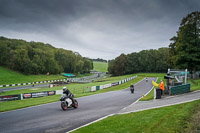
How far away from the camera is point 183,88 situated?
699 inches

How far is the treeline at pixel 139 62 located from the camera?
294ft

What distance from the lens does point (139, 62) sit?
318 feet

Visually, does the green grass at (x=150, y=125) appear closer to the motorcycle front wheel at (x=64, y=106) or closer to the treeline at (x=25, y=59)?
the motorcycle front wheel at (x=64, y=106)

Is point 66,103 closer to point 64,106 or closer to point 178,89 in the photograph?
point 64,106

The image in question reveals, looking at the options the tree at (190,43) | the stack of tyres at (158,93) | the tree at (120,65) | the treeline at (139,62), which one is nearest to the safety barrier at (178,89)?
the stack of tyres at (158,93)

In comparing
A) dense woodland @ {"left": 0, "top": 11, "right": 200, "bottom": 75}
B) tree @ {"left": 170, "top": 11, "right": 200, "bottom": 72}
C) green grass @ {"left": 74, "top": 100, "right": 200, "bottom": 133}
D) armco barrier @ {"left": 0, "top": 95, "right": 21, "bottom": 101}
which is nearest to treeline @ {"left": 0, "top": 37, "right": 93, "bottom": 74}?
dense woodland @ {"left": 0, "top": 11, "right": 200, "bottom": 75}

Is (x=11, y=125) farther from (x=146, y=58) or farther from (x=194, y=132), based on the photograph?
(x=146, y=58)

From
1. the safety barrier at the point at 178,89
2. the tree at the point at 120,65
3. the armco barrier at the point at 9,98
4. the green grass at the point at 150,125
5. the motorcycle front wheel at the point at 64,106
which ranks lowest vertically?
the armco barrier at the point at 9,98

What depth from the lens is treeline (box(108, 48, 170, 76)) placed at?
294 ft

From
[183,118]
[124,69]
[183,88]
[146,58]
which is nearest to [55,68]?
[124,69]

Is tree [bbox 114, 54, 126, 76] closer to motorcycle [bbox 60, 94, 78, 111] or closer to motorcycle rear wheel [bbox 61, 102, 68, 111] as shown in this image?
motorcycle [bbox 60, 94, 78, 111]

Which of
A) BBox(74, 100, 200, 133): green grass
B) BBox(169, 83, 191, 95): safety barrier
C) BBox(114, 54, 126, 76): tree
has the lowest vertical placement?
BBox(74, 100, 200, 133): green grass

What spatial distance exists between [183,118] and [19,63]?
77.8 m

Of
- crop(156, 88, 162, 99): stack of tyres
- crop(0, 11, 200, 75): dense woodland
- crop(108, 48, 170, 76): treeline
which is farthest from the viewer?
crop(108, 48, 170, 76): treeline
